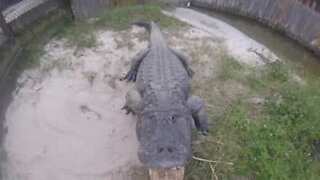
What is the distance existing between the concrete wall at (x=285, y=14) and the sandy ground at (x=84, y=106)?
0.55 metres

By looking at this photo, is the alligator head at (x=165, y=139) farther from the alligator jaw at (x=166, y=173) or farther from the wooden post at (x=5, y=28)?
the wooden post at (x=5, y=28)

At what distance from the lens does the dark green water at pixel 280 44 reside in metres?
7.94

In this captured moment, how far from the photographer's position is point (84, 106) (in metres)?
6.79

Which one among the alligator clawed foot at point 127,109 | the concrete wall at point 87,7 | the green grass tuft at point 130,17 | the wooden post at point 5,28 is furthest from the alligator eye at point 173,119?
the concrete wall at point 87,7

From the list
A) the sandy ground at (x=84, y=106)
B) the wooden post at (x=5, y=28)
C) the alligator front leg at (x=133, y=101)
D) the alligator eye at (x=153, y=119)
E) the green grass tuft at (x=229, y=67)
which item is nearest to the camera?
the alligator eye at (x=153, y=119)

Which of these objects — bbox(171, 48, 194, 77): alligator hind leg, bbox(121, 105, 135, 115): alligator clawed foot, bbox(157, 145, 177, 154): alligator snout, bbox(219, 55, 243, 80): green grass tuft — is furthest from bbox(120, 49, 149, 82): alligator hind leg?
bbox(157, 145, 177, 154): alligator snout

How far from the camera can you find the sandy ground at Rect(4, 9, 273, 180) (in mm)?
6105

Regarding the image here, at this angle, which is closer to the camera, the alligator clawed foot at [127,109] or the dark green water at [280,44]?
the alligator clawed foot at [127,109]

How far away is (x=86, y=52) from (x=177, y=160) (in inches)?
123

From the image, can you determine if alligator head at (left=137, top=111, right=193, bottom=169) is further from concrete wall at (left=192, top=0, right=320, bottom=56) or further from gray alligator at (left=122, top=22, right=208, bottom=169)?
concrete wall at (left=192, top=0, right=320, bottom=56)

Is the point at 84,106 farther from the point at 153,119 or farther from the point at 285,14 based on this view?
the point at 285,14

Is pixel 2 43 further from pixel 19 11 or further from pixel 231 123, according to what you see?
pixel 231 123

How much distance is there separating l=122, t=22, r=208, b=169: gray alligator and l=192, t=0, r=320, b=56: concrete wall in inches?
79.3

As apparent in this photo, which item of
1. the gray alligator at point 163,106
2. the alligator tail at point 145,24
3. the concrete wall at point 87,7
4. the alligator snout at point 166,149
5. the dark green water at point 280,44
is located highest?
the alligator snout at point 166,149
